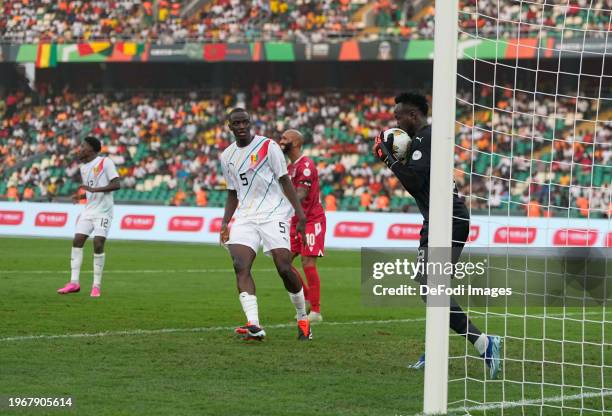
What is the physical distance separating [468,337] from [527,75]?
30069mm

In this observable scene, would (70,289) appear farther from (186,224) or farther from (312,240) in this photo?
(186,224)

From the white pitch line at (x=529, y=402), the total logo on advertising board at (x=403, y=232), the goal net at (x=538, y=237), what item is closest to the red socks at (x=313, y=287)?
the goal net at (x=538, y=237)

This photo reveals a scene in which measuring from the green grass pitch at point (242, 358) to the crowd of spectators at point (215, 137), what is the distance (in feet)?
57.6

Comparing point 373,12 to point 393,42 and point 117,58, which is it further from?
point 117,58

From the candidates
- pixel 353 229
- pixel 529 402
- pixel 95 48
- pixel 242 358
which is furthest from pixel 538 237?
pixel 95 48

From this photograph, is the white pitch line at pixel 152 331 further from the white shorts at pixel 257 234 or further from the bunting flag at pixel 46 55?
the bunting flag at pixel 46 55

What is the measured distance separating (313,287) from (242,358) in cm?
345

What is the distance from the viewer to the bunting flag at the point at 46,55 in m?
41.4

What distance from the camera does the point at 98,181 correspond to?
15078 millimetres

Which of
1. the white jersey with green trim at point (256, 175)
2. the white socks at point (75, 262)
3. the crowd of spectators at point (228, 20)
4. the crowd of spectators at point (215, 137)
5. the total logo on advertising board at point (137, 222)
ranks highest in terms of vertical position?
the crowd of spectators at point (228, 20)

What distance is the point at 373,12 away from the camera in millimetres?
39062

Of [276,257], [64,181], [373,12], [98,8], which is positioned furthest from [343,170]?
[276,257]

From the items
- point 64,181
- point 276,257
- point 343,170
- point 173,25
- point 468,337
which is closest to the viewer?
point 468,337

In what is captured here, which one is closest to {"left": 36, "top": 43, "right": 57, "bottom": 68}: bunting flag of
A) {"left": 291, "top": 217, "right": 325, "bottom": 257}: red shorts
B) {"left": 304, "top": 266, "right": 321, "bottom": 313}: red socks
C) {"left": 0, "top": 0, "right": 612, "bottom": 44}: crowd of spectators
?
{"left": 0, "top": 0, "right": 612, "bottom": 44}: crowd of spectators
